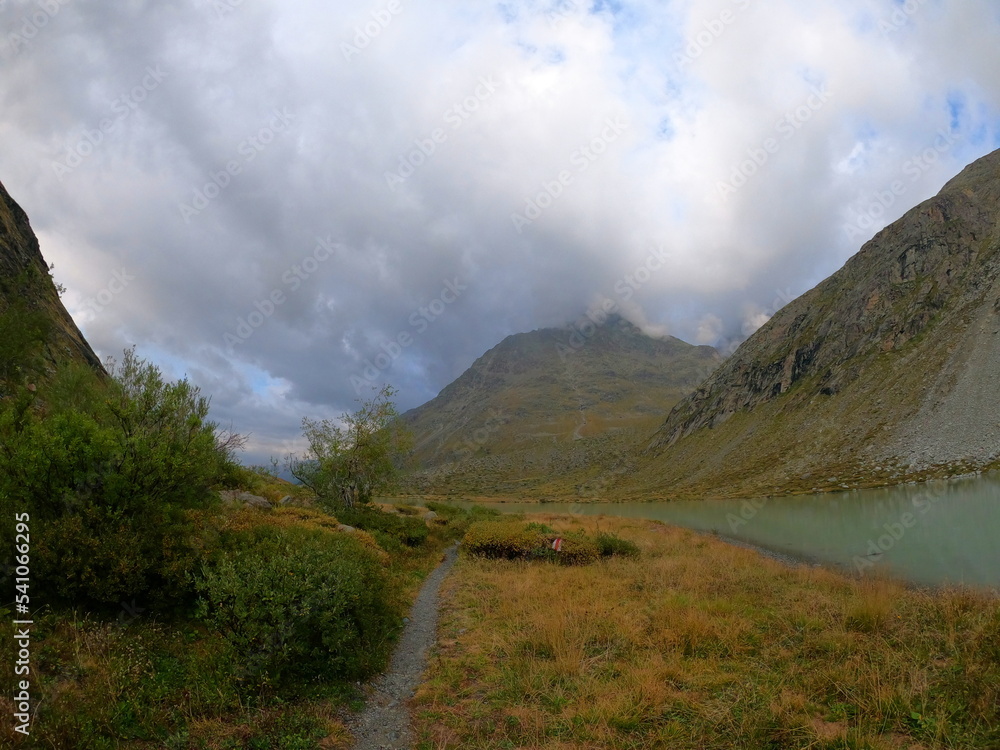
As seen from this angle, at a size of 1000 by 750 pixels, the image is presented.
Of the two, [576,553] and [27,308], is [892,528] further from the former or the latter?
[27,308]

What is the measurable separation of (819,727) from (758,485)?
75945 millimetres

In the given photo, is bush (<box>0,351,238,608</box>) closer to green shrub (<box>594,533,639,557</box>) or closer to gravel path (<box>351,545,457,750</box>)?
gravel path (<box>351,545,457,750</box>)

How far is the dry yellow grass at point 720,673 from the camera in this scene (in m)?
6.48

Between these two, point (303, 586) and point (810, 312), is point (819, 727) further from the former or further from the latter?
point (810, 312)

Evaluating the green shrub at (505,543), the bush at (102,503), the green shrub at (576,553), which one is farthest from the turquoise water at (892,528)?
the bush at (102,503)

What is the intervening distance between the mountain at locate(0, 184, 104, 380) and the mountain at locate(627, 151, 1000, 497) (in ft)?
A: 245

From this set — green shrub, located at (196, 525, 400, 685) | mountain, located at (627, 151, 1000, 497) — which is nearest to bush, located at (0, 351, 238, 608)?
green shrub, located at (196, 525, 400, 685)

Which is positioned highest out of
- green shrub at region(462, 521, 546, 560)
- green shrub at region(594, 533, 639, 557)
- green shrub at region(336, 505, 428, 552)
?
green shrub at region(336, 505, 428, 552)

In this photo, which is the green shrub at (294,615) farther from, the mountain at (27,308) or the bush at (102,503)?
the mountain at (27,308)

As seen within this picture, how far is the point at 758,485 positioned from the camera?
72625 millimetres

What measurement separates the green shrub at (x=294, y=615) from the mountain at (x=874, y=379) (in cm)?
6371

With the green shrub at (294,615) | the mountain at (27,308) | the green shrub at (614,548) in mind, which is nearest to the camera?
the green shrub at (294,615)
